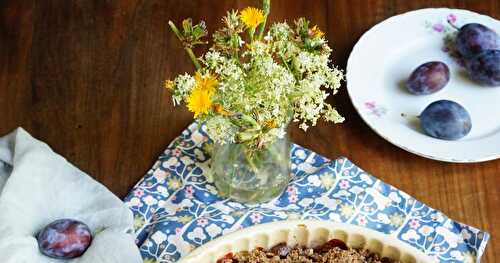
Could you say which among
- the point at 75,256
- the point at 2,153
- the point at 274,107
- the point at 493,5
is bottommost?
the point at 75,256

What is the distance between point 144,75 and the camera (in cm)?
130

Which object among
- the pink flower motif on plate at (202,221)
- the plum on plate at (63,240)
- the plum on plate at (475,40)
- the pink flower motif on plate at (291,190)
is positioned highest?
the plum on plate at (475,40)

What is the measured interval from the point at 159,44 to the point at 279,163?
39cm

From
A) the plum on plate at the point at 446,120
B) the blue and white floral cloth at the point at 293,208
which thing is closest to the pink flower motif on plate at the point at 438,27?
the plum on plate at the point at 446,120

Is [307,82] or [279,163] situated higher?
[307,82]

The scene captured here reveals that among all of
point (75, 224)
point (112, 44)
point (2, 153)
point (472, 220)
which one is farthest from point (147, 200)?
point (472, 220)

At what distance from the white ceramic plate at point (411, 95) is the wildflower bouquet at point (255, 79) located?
0.94 ft

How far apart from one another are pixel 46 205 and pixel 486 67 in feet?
2.47

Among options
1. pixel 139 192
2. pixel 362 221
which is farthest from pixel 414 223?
pixel 139 192

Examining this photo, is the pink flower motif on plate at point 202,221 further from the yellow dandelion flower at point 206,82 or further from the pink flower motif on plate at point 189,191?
the yellow dandelion flower at point 206,82

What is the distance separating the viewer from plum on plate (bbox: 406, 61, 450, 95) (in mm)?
1224

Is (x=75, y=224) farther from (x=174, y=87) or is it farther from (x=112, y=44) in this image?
(x=112, y=44)

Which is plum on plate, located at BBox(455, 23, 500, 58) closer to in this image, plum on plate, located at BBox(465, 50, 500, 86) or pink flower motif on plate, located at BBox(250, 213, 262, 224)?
plum on plate, located at BBox(465, 50, 500, 86)

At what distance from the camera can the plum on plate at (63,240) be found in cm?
102
